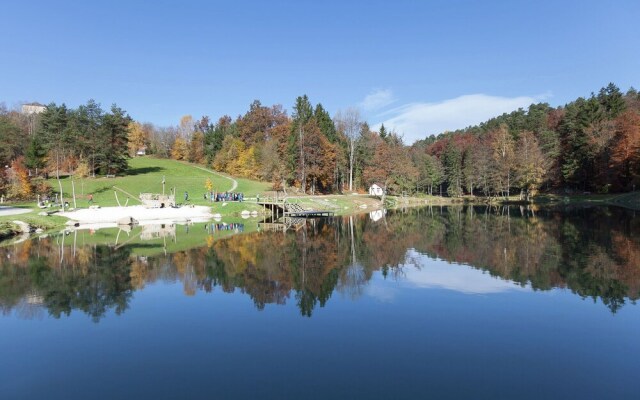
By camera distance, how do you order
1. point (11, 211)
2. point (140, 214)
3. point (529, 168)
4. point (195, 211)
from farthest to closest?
point (529, 168) < point (195, 211) < point (140, 214) < point (11, 211)

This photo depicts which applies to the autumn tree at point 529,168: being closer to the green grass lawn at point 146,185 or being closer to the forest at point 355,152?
the forest at point 355,152

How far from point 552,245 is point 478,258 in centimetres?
708

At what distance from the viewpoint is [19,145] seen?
241 ft

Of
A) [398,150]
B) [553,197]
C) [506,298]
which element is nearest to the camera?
[506,298]

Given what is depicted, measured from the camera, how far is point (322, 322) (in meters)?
13.9

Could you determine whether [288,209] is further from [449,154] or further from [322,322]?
[449,154]

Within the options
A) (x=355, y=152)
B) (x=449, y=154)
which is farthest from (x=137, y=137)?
(x=449, y=154)

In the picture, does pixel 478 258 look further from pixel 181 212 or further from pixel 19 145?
pixel 19 145

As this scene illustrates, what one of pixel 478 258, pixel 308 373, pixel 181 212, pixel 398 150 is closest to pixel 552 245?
pixel 478 258

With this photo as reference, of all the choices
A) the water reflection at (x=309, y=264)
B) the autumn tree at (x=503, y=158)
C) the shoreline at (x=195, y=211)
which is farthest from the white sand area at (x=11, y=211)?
the autumn tree at (x=503, y=158)

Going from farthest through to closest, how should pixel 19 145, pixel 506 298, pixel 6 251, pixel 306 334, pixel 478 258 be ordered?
pixel 19 145, pixel 6 251, pixel 478 258, pixel 506 298, pixel 306 334

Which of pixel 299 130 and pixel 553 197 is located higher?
pixel 299 130

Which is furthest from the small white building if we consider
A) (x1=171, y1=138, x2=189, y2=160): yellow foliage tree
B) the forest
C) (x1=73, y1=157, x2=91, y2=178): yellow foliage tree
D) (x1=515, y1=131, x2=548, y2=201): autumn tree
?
(x1=171, y1=138, x2=189, y2=160): yellow foliage tree

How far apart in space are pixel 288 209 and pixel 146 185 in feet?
87.1
